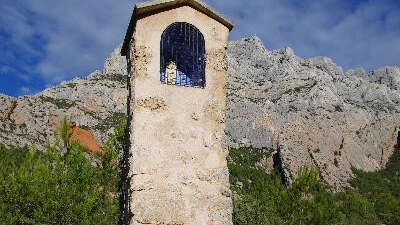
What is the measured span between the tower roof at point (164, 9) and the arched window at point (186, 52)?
1.06 feet

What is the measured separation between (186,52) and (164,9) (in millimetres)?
925

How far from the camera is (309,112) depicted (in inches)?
3669

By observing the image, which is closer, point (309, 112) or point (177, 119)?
point (177, 119)

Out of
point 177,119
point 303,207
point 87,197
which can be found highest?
point 87,197

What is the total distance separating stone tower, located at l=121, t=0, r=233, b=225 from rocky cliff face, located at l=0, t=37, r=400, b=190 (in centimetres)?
5423

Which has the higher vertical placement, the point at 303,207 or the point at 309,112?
the point at 309,112

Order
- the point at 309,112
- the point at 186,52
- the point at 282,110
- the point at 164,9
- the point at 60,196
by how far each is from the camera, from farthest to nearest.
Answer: the point at 282,110
the point at 309,112
the point at 60,196
the point at 186,52
the point at 164,9

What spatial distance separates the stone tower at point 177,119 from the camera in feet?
24.0

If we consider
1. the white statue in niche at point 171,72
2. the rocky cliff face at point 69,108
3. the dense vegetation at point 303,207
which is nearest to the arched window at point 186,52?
the white statue in niche at point 171,72

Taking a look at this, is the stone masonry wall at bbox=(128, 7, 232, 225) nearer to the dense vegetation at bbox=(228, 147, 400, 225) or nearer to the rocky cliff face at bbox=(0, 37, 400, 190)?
the dense vegetation at bbox=(228, 147, 400, 225)

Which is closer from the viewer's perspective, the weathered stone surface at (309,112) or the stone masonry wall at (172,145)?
the stone masonry wall at (172,145)

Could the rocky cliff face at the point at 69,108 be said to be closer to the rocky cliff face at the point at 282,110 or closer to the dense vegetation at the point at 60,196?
the rocky cliff face at the point at 282,110

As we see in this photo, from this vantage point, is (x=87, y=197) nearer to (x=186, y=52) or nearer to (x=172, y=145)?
(x=186, y=52)

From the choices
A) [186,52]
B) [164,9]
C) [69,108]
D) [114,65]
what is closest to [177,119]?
[186,52]
